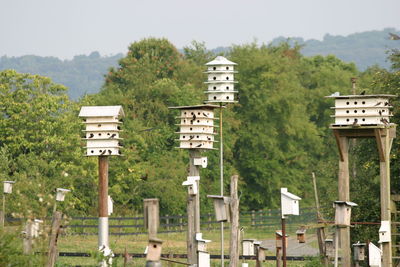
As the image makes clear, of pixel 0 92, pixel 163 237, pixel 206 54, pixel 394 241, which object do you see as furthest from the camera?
pixel 206 54

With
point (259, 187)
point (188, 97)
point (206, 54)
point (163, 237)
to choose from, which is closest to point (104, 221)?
point (163, 237)

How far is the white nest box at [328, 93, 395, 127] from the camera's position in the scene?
26688 millimetres

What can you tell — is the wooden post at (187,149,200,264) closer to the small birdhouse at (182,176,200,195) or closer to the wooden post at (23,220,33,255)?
the small birdhouse at (182,176,200,195)

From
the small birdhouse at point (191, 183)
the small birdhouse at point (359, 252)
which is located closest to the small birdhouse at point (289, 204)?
the small birdhouse at point (191, 183)

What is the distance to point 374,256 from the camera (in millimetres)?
26016

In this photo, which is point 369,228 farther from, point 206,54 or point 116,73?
point 206,54

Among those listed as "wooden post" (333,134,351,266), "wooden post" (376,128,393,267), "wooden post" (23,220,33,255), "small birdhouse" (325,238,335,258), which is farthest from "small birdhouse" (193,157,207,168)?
"wooden post" (23,220,33,255)

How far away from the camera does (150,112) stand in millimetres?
55812

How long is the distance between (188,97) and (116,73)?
822 centimetres

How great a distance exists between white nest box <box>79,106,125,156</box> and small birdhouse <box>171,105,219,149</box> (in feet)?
5.15

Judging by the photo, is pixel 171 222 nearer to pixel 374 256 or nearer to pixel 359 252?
pixel 359 252

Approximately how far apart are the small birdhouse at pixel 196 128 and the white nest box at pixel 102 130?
1570 millimetres

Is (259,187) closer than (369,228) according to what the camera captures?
No

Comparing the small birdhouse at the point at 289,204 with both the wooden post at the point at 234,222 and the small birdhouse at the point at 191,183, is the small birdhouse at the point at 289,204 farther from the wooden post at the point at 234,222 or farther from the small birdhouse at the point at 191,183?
the small birdhouse at the point at 191,183
